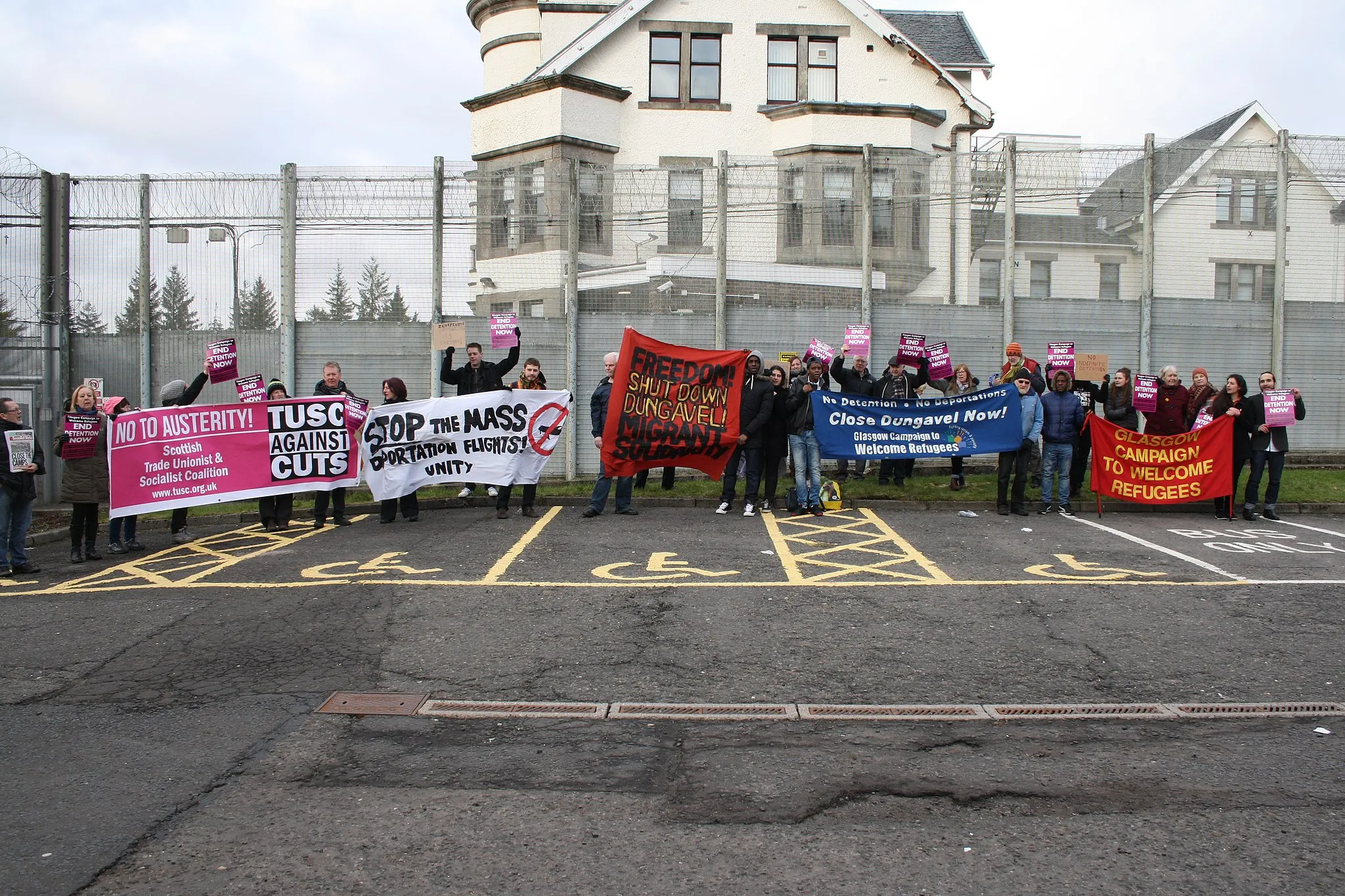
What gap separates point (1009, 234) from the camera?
16.9 meters

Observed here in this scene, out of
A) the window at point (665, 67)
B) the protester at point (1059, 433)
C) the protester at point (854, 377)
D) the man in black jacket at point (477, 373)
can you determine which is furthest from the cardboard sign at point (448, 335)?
the window at point (665, 67)

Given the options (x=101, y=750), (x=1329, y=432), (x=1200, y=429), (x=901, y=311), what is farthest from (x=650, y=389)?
(x=1329, y=432)

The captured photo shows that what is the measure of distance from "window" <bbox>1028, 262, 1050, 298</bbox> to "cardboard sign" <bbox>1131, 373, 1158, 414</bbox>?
133 inches

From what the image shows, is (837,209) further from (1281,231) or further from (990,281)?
(1281,231)

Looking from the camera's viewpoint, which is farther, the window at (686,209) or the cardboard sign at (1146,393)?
the window at (686,209)

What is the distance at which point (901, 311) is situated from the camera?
1700cm

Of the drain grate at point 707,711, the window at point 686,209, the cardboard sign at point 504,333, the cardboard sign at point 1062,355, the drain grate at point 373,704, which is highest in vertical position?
the window at point 686,209

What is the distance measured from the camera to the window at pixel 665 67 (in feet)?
95.2

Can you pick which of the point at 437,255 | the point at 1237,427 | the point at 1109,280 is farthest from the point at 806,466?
the point at 437,255

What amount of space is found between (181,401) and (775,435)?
7040 millimetres

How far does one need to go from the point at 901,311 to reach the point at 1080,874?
13665mm

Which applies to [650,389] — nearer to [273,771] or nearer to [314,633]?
[314,633]

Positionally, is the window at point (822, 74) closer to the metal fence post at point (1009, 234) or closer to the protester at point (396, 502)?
the metal fence post at point (1009, 234)

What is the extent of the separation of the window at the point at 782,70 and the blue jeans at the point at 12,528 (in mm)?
22853
